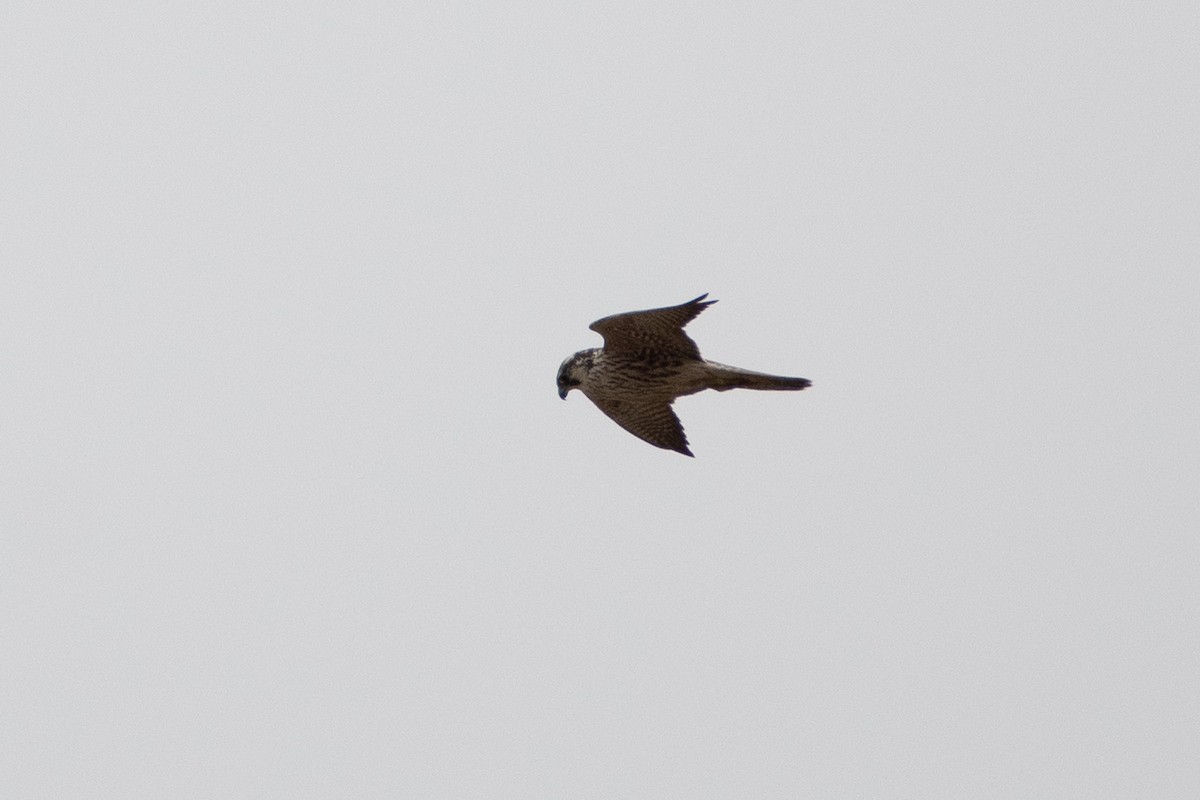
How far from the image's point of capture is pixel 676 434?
1415 centimetres

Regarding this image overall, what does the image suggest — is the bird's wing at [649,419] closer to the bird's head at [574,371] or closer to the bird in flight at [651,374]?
the bird in flight at [651,374]

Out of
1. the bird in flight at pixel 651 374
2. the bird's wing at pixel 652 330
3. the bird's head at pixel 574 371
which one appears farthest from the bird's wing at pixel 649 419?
the bird's wing at pixel 652 330

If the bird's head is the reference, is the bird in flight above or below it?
below

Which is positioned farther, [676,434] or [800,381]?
[676,434]

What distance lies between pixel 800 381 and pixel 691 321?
0.96 m

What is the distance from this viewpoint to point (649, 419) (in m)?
14.1

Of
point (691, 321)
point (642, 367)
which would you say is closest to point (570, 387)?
point (642, 367)

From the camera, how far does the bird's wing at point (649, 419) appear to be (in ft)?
45.4

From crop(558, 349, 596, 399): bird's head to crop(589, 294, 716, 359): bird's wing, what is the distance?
55 centimetres

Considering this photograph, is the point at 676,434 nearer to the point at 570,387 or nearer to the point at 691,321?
the point at 570,387

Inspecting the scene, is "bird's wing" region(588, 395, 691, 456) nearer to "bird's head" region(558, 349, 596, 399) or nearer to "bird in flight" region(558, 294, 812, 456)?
"bird in flight" region(558, 294, 812, 456)

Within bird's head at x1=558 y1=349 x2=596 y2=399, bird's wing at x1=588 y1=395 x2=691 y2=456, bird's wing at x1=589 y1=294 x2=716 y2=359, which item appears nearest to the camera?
bird's wing at x1=589 y1=294 x2=716 y2=359

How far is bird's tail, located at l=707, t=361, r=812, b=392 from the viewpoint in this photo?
489 inches

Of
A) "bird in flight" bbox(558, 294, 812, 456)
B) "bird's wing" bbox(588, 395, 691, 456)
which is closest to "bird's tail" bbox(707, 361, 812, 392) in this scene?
"bird in flight" bbox(558, 294, 812, 456)
